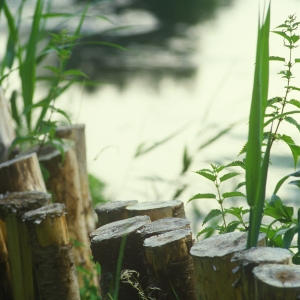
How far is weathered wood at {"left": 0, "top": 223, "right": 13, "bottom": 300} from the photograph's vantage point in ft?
7.19

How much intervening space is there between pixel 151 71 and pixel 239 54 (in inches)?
49.3

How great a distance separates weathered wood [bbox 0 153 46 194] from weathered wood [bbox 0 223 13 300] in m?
0.25

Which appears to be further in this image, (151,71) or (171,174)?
(151,71)

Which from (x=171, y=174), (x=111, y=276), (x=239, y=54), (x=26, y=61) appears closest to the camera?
(x=111, y=276)

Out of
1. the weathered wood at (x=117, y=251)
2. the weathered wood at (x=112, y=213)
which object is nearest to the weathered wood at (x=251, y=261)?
the weathered wood at (x=117, y=251)

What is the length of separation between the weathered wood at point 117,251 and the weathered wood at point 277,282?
56 cm

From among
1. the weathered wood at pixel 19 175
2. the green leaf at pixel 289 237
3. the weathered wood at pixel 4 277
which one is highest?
the weathered wood at pixel 19 175

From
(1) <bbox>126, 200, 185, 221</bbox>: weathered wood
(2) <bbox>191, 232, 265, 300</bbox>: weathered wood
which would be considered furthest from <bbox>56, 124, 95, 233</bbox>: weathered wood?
(2) <bbox>191, 232, 265, 300</bbox>: weathered wood

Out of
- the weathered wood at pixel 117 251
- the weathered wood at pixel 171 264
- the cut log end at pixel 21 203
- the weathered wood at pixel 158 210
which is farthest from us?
the cut log end at pixel 21 203

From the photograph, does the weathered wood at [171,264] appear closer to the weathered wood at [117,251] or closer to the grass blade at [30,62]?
the weathered wood at [117,251]

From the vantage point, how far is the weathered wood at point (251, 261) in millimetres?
1260

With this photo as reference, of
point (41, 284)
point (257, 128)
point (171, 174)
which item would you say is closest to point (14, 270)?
point (41, 284)

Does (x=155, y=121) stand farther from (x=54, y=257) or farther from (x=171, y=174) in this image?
(x=54, y=257)

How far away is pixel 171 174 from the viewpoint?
4.23 m
